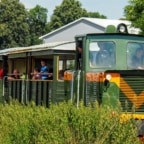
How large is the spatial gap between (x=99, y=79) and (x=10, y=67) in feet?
19.7

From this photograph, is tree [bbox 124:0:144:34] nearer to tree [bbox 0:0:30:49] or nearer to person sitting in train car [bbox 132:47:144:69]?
person sitting in train car [bbox 132:47:144:69]

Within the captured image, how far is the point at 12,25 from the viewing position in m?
62.8

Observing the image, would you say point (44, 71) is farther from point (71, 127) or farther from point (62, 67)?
point (71, 127)

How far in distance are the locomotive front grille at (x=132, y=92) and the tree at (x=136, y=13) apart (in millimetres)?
10527

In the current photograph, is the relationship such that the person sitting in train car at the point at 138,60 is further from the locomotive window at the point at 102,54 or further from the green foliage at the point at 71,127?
the green foliage at the point at 71,127

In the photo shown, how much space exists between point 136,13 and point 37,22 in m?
52.7

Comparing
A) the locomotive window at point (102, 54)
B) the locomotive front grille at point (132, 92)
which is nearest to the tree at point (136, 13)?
the locomotive window at point (102, 54)

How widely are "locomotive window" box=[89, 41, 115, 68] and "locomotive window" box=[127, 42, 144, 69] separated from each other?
35 cm

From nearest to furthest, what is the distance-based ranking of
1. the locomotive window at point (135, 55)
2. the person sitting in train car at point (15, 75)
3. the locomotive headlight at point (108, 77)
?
the locomotive headlight at point (108, 77), the locomotive window at point (135, 55), the person sitting in train car at point (15, 75)

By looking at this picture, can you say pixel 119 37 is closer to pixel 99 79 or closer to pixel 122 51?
pixel 122 51

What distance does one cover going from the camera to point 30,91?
45.5 ft

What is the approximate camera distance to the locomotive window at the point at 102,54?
10.5m

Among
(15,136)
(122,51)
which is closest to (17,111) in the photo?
(15,136)

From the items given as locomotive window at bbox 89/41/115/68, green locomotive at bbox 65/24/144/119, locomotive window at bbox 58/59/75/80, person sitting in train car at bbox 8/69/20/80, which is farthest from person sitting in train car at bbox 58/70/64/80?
person sitting in train car at bbox 8/69/20/80
